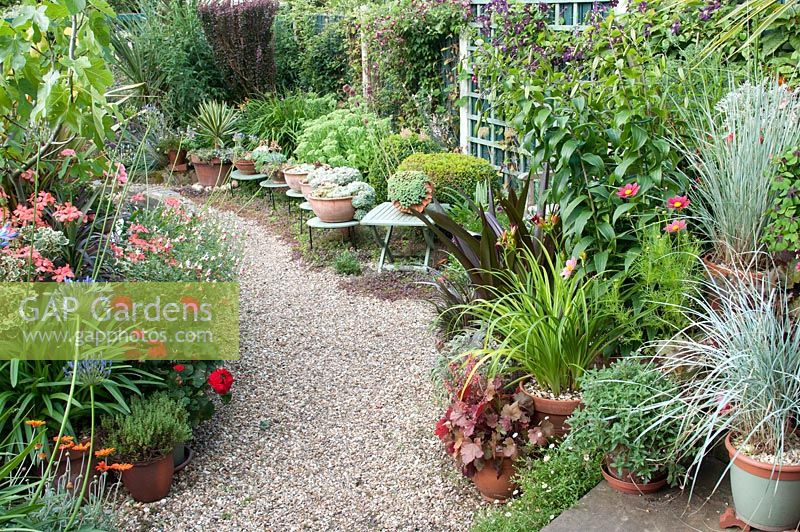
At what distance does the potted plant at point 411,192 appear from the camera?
18.6 ft

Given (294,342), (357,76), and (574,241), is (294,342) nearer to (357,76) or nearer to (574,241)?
(574,241)

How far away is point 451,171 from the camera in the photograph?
231 inches

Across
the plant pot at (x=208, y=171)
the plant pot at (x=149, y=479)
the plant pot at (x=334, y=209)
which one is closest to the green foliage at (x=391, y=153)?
the plant pot at (x=334, y=209)

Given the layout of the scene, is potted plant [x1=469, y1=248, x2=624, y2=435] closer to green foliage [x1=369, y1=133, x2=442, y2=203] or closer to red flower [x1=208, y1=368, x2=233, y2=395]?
red flower [x1=208, y1=368, x2=233, y2=395]

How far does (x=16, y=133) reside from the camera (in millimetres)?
3463

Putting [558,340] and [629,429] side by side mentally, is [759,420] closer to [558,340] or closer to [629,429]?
[629,429]

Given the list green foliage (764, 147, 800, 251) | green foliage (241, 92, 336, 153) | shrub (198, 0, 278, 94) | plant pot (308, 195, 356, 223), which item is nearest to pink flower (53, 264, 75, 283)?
green foliage (764, 147, 800, 251)

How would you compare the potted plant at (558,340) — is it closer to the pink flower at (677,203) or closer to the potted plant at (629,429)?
the potted plant at (629,429)

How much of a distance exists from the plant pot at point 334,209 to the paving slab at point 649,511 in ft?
12.6

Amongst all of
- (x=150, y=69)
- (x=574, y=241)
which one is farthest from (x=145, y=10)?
(x=574, y=241)

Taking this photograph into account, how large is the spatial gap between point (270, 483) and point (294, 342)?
1.50 metres

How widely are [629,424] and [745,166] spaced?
50.9 inches

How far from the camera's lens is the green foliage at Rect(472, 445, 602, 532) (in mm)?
2689

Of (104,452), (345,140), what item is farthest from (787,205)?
(345,140)
